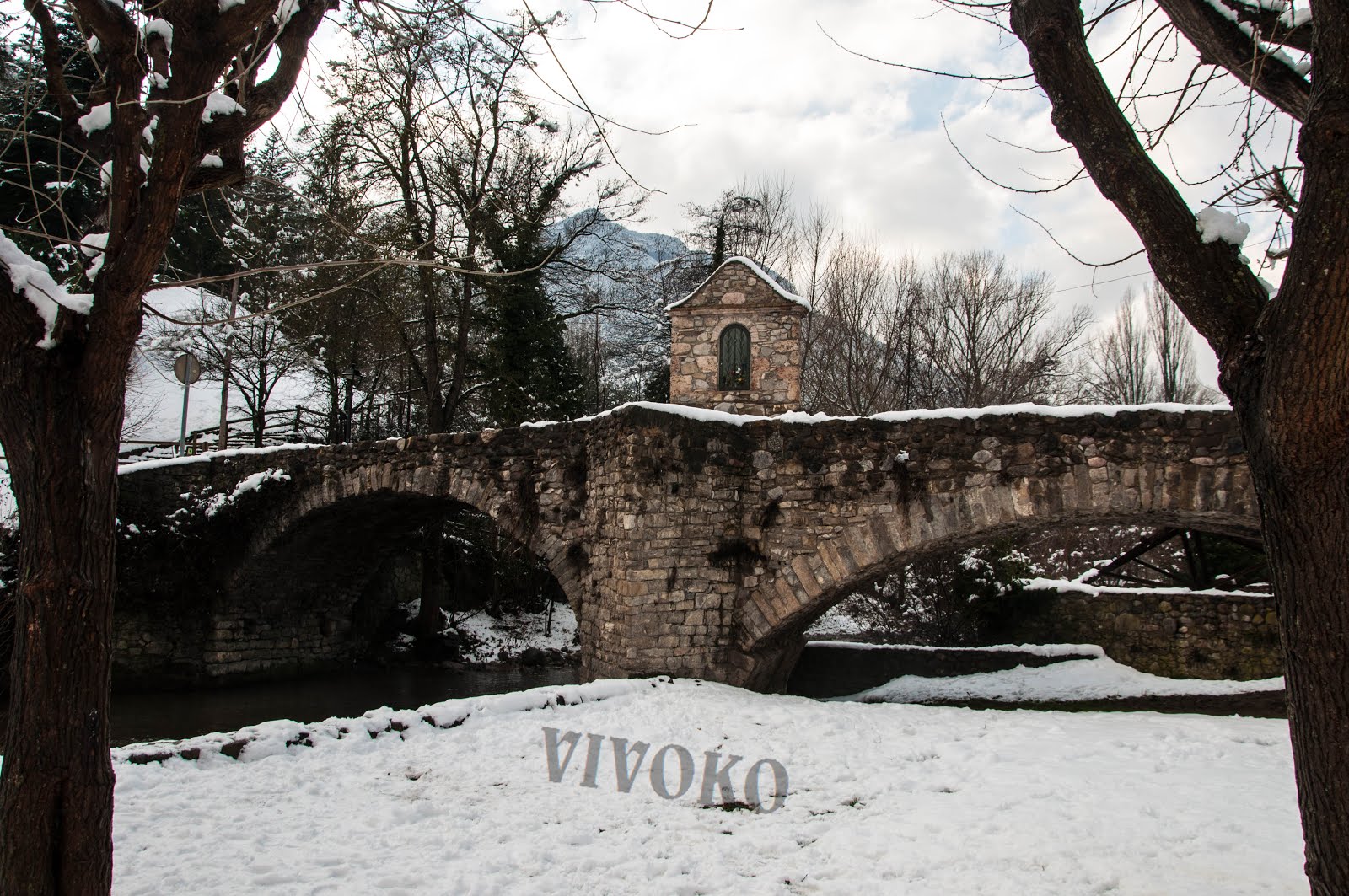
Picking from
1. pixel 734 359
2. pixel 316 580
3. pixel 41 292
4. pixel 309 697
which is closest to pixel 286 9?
pixel 41 292

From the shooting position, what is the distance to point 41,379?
2688 millimetres

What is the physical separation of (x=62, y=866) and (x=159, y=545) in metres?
12.1

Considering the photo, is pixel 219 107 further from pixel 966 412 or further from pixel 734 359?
pixel 734 359

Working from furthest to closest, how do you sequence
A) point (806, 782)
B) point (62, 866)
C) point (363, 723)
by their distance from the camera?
point (363, 723) → point (806, 782) → point (62, 866)

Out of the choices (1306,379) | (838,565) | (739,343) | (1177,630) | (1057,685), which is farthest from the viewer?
(739,343)

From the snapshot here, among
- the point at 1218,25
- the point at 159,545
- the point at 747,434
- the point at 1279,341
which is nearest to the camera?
the point at 1279,341

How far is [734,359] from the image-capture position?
1359cm

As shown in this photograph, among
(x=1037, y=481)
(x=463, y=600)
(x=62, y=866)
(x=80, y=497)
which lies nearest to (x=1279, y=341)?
(x=80, y=497)

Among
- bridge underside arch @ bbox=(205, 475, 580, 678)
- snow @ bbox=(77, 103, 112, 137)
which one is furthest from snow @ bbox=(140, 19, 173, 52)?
bridge underside arch @ bbox=(205, 475, 580, 678)

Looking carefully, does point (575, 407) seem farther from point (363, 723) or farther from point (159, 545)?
point (363, 723)

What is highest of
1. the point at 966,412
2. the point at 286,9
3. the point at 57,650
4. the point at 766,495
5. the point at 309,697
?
the point at 286,9

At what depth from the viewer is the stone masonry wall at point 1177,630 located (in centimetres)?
1010

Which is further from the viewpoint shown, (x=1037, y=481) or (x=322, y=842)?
(x=1037, y=481)

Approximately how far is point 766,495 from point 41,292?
255 inches
